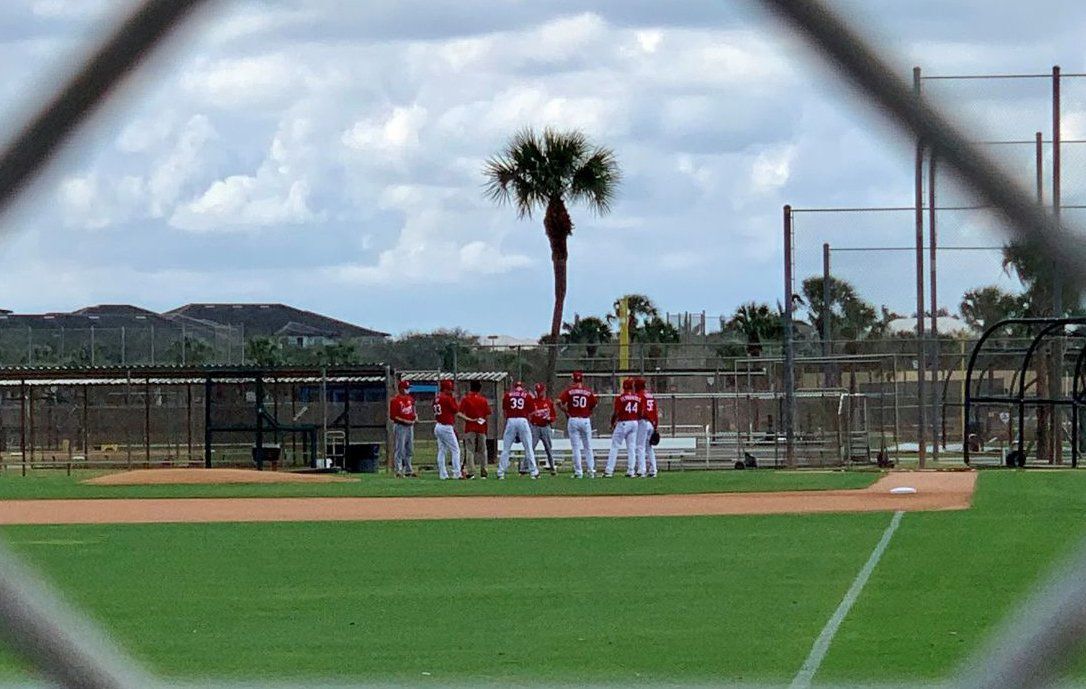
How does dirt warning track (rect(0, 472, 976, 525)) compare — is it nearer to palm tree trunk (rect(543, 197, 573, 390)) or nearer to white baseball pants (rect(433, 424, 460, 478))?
white baseball pants (rect(433, 424, 460, 478))

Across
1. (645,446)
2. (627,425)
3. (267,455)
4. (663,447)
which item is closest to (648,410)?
(627,425)

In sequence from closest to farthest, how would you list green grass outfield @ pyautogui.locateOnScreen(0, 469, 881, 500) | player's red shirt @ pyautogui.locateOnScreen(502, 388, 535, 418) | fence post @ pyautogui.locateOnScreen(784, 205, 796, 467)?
1. green grass outfield @ pyautogui.locateOnScreen(0, 469, 881, 500)
2. player's red shirt @ pyautogui.locateOnScreen(502, 388, 535, 418)
3. fence post @ pyautogui.locateOnScreen(784, 205, 796, 467)

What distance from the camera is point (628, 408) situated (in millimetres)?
26938

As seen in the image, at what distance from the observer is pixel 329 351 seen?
53156 mm

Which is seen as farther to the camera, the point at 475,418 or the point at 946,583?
the point at 475,418

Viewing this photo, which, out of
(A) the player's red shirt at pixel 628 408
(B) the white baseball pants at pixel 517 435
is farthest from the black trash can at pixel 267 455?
(A) the player's red shirt at pixel 628 408

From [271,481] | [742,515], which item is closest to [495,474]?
Result: [271,481]

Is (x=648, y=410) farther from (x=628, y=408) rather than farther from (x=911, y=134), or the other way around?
(x=911, y=134)

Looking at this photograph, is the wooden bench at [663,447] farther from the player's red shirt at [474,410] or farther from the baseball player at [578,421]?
the player's red shirt at [474,410]

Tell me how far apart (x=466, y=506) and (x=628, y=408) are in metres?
8.04

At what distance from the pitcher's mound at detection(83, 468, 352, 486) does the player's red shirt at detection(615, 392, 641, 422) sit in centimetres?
460

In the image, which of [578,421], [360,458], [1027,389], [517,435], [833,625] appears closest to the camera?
[833,625]

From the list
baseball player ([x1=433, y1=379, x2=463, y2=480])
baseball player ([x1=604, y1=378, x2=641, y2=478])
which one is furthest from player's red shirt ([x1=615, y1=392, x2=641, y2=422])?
baseball player ([x1=433, y1=379, x2=463, y2=480])

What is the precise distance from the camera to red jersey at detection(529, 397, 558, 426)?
27812 millimetres
